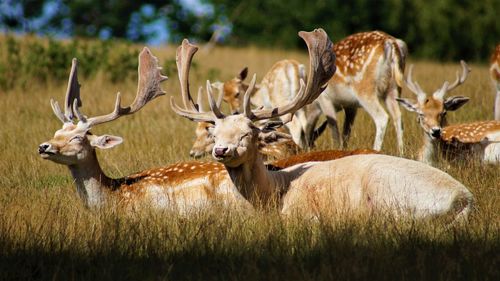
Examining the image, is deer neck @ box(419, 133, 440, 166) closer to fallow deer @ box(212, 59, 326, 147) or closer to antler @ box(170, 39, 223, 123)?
fallow deer @ box(212, 59, 326, 147)

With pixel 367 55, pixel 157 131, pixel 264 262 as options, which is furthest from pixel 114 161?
pixel 264 262

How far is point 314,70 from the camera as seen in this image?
6934 mm

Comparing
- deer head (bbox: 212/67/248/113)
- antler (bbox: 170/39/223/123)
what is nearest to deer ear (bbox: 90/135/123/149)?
antler (bbox: 170/39/223/123)

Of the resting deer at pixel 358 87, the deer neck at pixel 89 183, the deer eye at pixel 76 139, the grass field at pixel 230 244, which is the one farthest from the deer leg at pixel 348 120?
the deer eye at pixel 76 139

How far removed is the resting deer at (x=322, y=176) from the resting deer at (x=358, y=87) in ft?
9.97

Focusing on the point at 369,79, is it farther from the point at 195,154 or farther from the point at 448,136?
the point at 195,154

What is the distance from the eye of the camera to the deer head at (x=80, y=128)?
6992 mm

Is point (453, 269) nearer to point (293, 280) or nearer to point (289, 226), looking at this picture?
point (293, 280)

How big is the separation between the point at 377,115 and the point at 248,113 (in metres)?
3.68

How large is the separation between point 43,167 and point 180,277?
429 cm

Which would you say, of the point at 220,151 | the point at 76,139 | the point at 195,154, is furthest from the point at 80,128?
the point at 195,154

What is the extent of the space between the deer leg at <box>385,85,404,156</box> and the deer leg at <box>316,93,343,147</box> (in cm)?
59

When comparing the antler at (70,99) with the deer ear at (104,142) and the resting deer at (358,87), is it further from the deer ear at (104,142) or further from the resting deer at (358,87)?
the resting deer at (358,87)

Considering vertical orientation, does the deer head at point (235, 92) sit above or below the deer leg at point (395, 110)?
above
